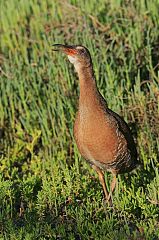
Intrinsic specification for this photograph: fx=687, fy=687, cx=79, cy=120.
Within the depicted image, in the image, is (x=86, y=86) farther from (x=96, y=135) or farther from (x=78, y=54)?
(x=96, y=135)

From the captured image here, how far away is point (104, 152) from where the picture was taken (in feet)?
20.0

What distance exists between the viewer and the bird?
237 inches

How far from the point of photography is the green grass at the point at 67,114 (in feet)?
18.6

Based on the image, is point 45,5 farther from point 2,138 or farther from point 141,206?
point 141,206

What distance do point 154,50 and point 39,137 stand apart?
2.16 metres

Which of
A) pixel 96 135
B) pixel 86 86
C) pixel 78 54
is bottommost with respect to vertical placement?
pixel 96 135

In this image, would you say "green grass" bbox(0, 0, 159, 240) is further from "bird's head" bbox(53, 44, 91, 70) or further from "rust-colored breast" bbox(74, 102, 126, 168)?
"bird's head" bbox(53, 44, 91, 70)

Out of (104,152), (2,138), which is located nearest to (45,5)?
(2,138)

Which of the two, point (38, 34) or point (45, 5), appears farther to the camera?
point (45, 5)

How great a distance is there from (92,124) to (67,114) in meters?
1.89

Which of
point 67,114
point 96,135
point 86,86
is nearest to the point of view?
point 96,135

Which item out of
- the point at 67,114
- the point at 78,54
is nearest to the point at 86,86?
the point at 78,54

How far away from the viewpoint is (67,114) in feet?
25.9

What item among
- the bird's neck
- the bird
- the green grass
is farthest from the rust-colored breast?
the green grass
